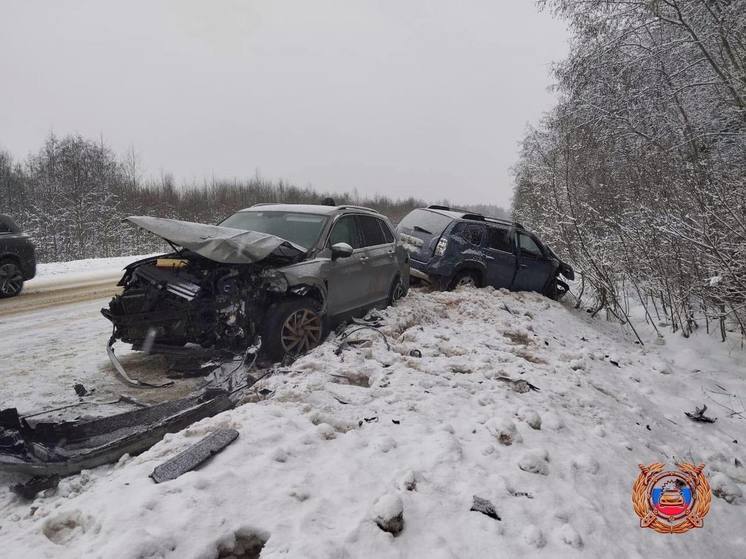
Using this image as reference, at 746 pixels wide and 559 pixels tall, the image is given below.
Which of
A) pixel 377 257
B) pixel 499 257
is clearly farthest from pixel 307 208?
pixel 499 257

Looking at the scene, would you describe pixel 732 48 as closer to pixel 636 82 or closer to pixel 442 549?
pixel 636 82

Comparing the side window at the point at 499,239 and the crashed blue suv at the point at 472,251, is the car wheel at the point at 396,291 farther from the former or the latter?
the side window at the point at 499,239

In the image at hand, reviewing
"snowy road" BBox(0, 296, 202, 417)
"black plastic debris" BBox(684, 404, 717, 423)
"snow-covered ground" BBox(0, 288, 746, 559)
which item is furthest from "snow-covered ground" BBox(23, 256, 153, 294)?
"black plastic debris" BBox(684, 404, 717, 423)

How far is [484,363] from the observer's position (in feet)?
15.8

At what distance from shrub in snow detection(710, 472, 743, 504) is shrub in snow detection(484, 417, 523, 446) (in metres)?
1.51

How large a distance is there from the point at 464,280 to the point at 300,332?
15.5 feet

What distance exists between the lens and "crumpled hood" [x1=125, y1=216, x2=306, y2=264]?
4355 mm

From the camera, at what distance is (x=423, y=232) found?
28.8 feet

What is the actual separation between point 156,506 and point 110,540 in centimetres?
24

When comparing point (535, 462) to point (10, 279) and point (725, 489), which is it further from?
point (10, 279)

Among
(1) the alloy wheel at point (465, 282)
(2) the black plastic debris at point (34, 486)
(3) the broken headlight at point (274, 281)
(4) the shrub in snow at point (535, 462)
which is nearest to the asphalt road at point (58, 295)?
(3) the broken headlight at point (274, 281)

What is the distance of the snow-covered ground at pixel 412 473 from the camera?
205 centimetres

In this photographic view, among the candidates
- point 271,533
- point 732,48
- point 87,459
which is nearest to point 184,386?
point 87,459

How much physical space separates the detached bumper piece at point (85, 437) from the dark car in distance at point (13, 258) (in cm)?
687
